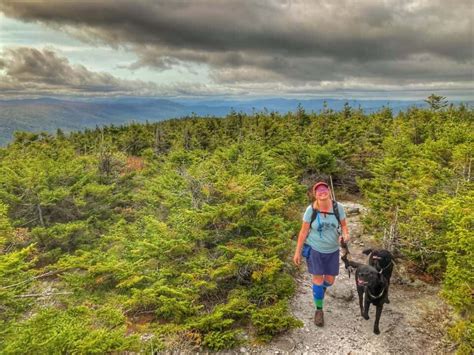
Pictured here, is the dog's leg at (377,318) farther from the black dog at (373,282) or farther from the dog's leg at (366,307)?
the dog's leg at (366,307)

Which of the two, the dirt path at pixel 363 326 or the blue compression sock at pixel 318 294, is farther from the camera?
the blue compression sock at pixel 318 294

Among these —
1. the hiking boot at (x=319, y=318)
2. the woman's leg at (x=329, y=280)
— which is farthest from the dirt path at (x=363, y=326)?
the woman's leg at (x=329, y=280)

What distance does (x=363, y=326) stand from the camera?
625 centimetres

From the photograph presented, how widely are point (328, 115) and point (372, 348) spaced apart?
26.6 metres

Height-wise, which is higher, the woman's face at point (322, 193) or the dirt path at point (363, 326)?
the woman's face at point (322, 193)

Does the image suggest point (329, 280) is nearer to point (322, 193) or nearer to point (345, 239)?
point (345, 239)

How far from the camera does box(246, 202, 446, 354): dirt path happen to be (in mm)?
5762

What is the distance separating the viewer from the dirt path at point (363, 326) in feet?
18.9

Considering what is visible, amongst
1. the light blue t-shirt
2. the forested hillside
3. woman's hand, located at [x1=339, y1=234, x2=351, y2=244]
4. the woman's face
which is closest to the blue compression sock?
the forested hillside

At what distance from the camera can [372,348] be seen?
5.69 m

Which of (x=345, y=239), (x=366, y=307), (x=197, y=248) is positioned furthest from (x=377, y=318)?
(x=197, y=248)

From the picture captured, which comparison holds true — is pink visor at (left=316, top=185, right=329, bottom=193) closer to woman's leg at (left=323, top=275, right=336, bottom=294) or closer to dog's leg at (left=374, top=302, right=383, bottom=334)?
woman's leg at (left=323, top=275, right=336, bottom=294)

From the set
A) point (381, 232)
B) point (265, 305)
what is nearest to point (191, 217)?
point (265, 305)

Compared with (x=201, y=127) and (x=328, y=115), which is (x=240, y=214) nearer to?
(x=328, y=115)
